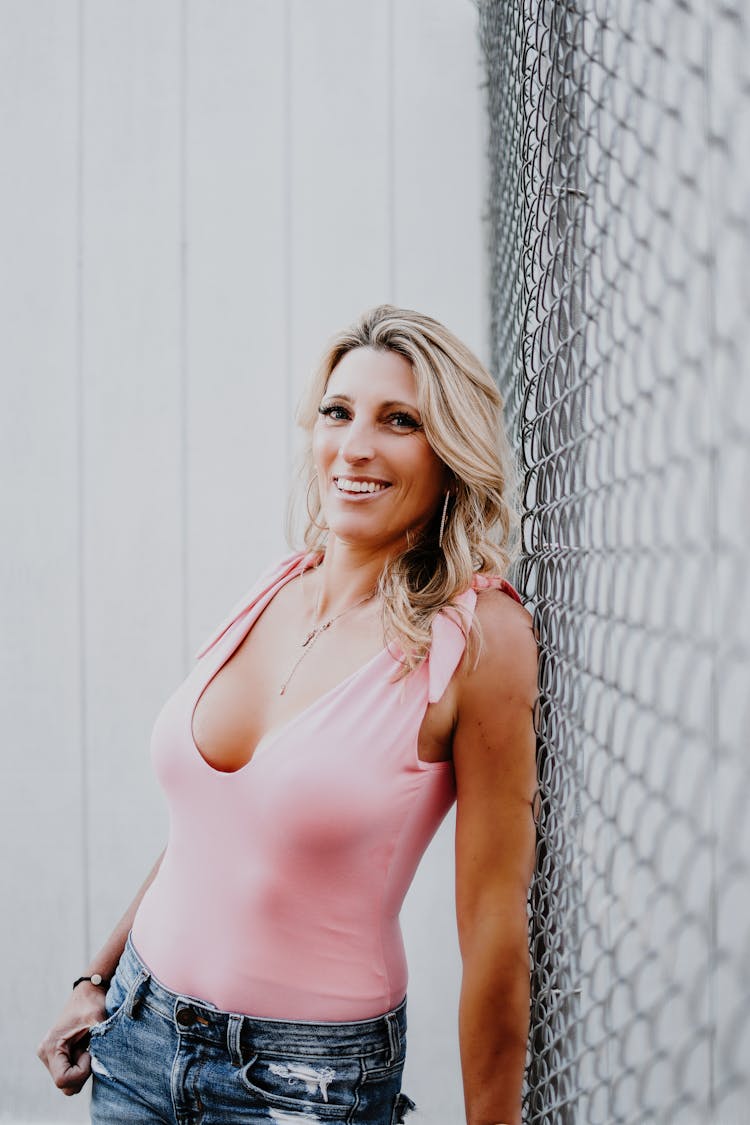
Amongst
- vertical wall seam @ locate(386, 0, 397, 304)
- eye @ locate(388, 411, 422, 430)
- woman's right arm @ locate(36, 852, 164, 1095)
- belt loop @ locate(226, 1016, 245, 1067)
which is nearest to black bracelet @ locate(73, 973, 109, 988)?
woman's right arm @ locate(36, 852, 164, 1095)

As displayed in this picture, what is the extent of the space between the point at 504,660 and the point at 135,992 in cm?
64

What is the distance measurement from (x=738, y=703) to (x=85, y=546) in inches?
65.8

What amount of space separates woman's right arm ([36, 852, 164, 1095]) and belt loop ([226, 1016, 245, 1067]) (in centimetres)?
34

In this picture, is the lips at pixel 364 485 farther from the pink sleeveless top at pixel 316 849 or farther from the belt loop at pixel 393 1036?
the belt loop at pixel 393 1036

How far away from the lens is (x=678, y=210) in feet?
1.87

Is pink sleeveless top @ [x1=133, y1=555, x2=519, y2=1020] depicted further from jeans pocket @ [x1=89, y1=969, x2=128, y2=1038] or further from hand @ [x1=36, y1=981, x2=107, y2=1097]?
hand @ [x1=36, y1=981, x2=107, y2=1097]

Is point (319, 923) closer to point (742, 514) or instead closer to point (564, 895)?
point (564, 895)

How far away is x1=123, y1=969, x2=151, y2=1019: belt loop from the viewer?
1141 mm

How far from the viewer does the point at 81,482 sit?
1.89m

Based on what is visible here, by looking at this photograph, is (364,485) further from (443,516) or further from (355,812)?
(355,812)

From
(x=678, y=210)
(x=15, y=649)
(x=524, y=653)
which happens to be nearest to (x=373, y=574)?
(x=524, y=653)

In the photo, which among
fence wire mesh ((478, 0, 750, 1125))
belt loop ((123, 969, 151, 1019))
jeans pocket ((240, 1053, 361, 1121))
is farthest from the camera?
belt loop ((123, 969, 151, 1019))

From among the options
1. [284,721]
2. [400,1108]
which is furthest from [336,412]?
[400,1108]

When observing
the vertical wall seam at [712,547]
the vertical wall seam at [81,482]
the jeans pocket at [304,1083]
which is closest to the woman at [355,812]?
the jeans pocket at [304,1083]
